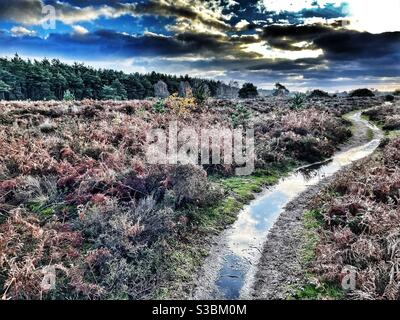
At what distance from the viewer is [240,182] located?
1567 centimetres

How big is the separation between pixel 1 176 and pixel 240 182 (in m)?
9.28

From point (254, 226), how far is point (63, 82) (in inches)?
2435

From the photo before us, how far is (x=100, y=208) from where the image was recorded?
9.78 m

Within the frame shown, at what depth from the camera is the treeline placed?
6156cm

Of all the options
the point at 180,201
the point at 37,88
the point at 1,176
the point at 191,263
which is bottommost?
the point at 191,263

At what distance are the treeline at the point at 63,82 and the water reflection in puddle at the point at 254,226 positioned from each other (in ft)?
128

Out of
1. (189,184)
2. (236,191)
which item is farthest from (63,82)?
(189,184)

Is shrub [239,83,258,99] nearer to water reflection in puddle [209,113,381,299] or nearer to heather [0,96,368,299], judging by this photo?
water reflection in puddle [209,113,381,299]

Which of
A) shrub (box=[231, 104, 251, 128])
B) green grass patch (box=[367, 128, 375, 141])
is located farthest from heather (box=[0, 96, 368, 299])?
green grass patch (box=[367, 128, 375, 141])

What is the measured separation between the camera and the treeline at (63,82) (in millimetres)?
61562

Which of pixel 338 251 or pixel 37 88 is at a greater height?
pixel 37 88
